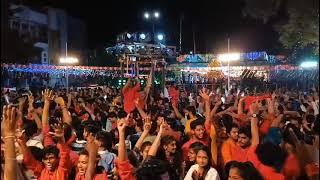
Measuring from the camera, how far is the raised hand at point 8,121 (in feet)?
7.89

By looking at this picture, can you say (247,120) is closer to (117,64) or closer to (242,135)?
(242,135)

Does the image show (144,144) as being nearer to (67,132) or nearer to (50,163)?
(50,163)

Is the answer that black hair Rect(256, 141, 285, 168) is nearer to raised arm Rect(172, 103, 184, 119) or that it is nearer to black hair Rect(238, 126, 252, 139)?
black hair Rect(238, 126, 252, 139)

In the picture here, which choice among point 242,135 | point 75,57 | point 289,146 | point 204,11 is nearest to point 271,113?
point 242,135

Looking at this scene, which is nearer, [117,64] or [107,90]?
[117,64]

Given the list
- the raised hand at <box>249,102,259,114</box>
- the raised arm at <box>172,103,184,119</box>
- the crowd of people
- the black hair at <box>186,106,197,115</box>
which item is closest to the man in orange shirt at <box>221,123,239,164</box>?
the crowd of people

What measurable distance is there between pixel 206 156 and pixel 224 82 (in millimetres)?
4757

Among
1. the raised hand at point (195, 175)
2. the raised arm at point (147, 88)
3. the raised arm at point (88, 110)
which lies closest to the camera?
the raised hand at point (195, 175)

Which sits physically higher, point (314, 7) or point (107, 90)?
point (314, 7)

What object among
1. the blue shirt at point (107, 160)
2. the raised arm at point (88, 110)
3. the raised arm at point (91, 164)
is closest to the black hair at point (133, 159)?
the blue shirt at point (107, 160)

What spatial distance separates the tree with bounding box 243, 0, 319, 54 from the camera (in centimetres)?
244

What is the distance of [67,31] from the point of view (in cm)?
417

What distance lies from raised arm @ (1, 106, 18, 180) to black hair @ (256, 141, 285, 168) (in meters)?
2.06

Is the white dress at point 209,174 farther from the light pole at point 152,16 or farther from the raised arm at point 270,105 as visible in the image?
the raised arm at point 270,105
